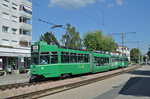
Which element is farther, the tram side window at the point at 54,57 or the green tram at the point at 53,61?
the tram side window at the point at 54,57

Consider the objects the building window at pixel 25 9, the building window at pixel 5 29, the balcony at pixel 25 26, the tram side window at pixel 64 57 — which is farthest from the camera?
the building window at pixel 25 9

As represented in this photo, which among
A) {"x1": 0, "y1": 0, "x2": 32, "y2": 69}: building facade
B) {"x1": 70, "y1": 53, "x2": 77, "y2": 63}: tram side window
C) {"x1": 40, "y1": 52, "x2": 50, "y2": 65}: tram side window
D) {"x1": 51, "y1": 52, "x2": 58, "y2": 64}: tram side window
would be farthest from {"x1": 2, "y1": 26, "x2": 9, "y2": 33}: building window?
{"x1": 51, "y1": 52, "x2": 58, "y2": 64}: tram side window

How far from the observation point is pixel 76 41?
46.1m

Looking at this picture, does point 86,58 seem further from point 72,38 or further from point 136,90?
point 72,38

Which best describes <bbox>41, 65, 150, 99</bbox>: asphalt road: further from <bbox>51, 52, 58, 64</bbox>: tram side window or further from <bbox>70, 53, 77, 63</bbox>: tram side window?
<bbox>70, 53, 77, 63</bbox>: tram side window

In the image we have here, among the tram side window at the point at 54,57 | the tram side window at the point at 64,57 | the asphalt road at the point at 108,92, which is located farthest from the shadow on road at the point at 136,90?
the tram side window at the point at 54,57

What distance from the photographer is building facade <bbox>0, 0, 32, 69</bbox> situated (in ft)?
83.9

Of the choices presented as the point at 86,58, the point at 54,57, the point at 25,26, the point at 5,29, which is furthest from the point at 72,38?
the point at 54,57

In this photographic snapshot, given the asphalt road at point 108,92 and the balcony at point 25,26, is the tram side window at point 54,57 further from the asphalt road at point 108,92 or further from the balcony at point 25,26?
the balcony at point 25,26

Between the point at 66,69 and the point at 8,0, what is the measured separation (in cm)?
2131

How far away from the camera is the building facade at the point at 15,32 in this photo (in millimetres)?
25573

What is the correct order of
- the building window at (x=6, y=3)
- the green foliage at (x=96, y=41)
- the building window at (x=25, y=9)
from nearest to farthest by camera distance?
the building window at (x=6, y=3)
the building window at (x=25, y=9)
the green foliage at (x=96, y=41)

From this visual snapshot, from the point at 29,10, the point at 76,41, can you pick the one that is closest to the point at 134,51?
the point at 76,41

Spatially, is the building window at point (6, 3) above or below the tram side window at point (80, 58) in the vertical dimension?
above
